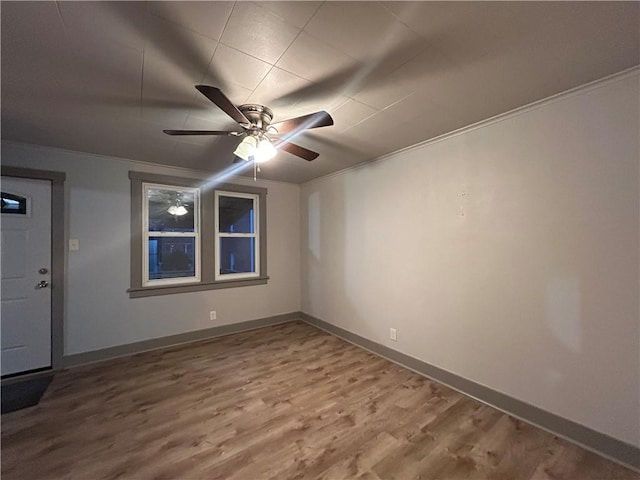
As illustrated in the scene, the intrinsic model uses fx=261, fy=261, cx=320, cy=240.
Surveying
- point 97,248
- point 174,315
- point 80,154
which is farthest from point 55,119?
point 174,315

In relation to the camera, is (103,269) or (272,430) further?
(103,269)

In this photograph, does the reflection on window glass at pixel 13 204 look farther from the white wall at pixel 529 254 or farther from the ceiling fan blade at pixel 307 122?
the white wall at pixel 529 254

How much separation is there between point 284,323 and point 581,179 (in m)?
4.01

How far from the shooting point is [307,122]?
1.76 m

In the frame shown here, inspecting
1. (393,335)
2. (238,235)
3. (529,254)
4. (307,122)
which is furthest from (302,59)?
(238,235)

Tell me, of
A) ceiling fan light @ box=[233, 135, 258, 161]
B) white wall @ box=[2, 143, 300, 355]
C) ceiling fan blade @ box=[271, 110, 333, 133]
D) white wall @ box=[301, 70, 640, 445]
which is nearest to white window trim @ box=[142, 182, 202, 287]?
white wall @ box=[2, 143, 300, 355]

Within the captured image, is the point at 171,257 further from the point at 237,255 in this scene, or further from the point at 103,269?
the point at 237,255

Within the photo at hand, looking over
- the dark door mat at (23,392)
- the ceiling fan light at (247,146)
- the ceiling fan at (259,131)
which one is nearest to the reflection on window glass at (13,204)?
the dark door mat at (23,392)

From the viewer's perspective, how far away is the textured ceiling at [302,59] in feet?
4.01

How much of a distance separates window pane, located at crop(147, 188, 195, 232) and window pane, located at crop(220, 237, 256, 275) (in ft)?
1.88

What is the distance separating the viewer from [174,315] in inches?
140

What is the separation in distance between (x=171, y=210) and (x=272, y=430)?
3074mm

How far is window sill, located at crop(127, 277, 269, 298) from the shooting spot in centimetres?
333

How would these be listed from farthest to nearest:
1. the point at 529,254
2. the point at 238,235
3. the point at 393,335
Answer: the point at 238,235 < the point at 393,335 < the point at 529,254
